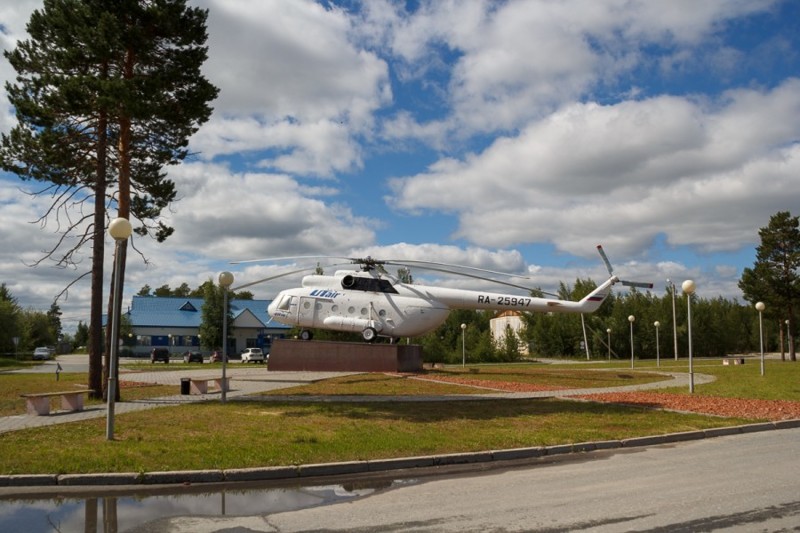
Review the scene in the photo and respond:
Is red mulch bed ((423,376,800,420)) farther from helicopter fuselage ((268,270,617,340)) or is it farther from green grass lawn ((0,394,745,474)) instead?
helicopter fuselage ((268,270,617,340))

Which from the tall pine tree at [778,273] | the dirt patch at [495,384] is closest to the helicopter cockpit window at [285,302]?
the dirt patch at [495,384]

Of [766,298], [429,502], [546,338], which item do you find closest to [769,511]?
[429,502]

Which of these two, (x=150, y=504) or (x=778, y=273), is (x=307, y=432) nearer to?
(x=150, y=504)

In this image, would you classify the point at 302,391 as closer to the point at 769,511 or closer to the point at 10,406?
the point at 10,406

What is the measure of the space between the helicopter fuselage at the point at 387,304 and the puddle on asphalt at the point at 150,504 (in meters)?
20.8

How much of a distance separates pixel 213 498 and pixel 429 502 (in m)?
2.57

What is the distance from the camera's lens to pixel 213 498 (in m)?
7.77

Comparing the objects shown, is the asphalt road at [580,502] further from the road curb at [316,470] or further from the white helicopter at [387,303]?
the white helicopter at [387,303]

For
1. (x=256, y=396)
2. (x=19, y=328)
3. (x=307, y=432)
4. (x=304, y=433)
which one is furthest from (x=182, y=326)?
(x=304, y=433)

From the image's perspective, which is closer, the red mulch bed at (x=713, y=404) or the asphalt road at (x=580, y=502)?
the asphalt road at (x=580, y=502)

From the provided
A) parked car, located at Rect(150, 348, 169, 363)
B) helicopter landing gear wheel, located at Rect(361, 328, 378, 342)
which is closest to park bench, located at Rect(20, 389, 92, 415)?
helicopter landing gear wheel, located at Rect(361, 328, 378, 342)

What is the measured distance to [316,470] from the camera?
9.14 meters

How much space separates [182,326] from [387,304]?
183 ft

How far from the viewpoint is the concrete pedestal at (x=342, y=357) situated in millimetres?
28953
